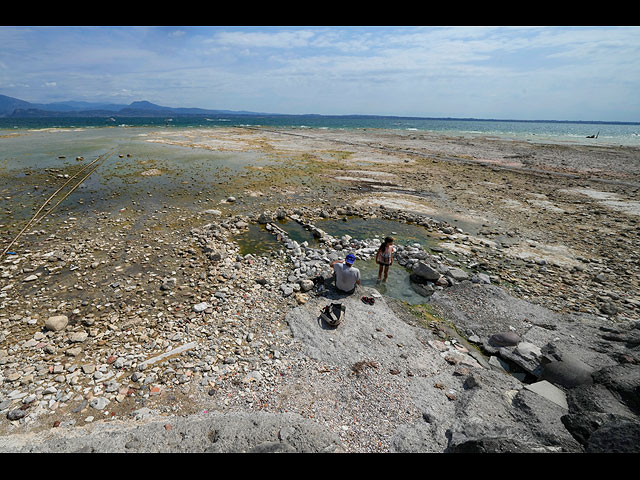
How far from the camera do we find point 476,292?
8914 mm

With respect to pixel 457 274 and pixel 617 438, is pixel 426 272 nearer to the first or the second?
pixel 457 274

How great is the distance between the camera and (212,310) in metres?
7.60

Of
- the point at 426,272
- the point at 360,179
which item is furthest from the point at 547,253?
the point at 360,179

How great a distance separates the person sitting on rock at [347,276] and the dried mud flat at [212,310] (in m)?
1.00

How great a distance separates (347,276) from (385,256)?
1871 mm

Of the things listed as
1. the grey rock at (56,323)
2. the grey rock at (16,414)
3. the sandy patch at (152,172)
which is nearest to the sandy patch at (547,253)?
the grey rock at (16,414)

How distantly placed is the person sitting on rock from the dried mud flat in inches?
39.5

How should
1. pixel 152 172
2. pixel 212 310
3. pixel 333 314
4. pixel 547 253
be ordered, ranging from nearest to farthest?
pixel 333 314, pixel 212 310, pixel 547 253, pixel 152 172

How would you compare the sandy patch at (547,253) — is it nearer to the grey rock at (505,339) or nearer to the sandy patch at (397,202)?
the sandy patch at (397,202)

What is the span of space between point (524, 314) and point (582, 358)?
206 centimetres

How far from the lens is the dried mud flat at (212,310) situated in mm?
4859

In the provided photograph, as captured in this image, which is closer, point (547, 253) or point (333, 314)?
point (333, 314)
